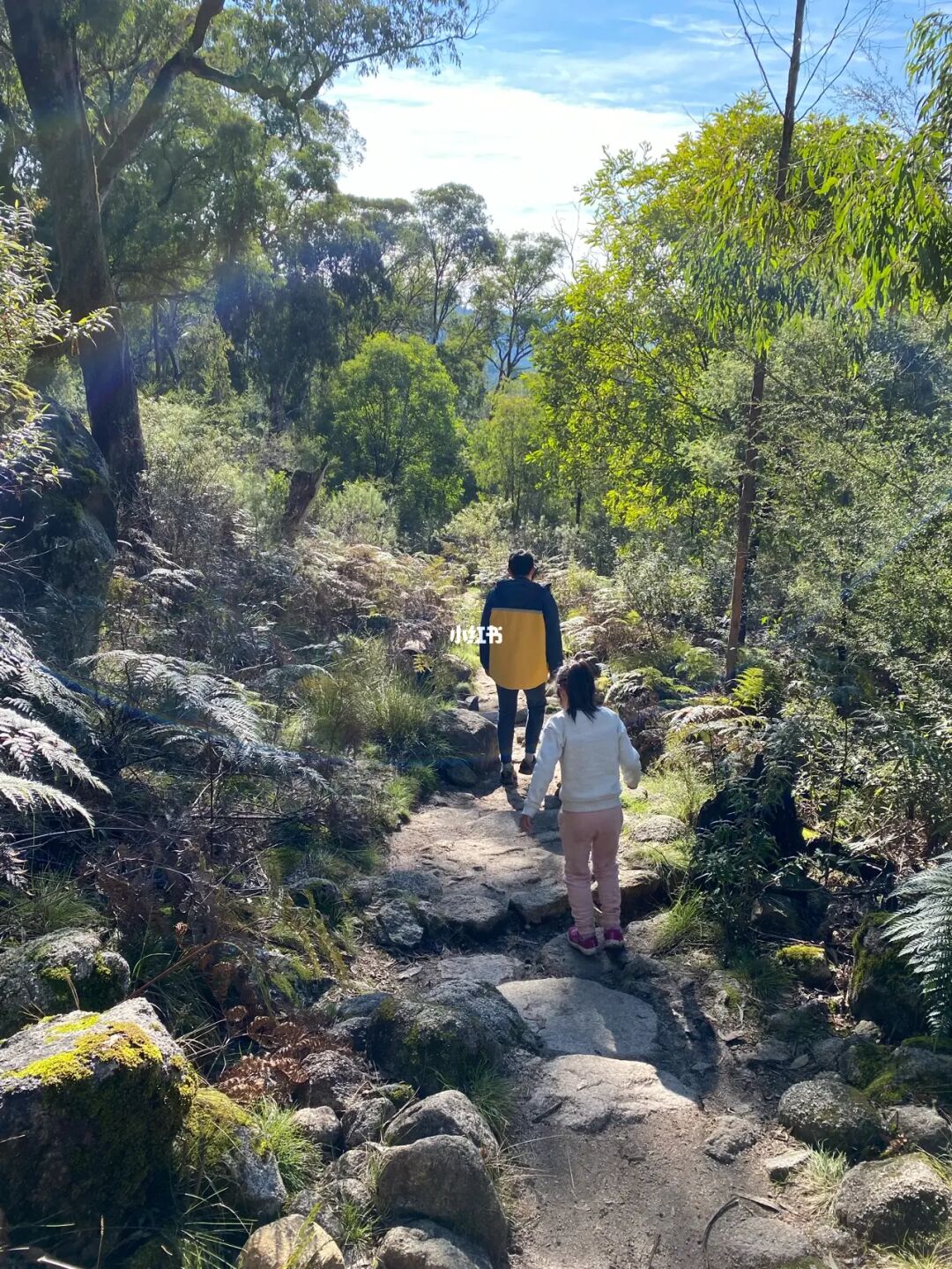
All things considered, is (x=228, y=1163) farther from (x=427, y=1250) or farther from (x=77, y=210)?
(x=77, y=210)

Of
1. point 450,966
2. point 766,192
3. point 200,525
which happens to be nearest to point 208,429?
point 200,525

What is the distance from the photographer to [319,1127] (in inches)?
131

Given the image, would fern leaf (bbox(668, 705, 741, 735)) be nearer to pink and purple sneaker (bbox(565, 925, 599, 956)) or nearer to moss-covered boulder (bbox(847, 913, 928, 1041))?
pink and purple sneaker (bbox(565, 925, 599, 956))

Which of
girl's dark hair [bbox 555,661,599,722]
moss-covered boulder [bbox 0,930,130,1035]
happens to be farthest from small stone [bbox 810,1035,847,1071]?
moss-covered boulder [bbox 0,930,130,1035]

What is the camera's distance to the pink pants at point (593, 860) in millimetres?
5004

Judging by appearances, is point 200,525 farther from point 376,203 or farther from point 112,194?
point 376,203

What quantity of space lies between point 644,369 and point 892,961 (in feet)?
32.7

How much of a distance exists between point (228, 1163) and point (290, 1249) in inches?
13.6

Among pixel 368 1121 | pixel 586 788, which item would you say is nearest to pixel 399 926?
pixel 586 788

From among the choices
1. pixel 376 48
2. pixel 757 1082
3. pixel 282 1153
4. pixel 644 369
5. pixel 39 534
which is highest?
pixel 376 48

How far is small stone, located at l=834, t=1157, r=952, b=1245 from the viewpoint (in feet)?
9.40

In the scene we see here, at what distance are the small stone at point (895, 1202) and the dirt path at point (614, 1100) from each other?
180mm

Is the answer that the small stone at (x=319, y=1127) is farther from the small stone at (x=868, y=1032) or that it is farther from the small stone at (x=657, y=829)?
the small stone at (x=657, y=829)

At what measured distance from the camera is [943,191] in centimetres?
485
